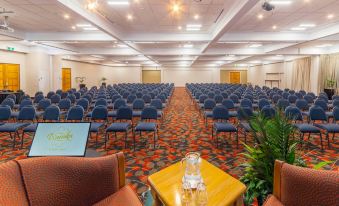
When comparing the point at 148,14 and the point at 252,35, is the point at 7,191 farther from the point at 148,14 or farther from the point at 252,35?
the point at 252,35

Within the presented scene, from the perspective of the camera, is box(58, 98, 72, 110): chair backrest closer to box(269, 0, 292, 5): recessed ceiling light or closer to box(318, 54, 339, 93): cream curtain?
box(269, 0, 292, 5): recessed ceiling light

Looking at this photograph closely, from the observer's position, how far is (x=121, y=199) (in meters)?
1.99

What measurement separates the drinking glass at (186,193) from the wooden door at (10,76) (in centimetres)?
1556

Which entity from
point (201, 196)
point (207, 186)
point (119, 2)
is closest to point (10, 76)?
point (119, 2)

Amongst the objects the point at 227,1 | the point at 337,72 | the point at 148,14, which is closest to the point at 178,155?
the point at 227,1

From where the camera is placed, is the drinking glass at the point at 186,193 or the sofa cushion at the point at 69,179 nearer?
the sofa cushion at the point at 69,179

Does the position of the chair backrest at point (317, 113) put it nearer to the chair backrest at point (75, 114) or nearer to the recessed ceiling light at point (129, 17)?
the chair backrest at point (75, 114)

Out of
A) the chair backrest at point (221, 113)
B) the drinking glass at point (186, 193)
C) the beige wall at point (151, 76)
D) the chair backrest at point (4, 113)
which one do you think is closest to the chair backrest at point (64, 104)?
the chair backrest at point (4, 113)

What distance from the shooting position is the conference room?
1924mm

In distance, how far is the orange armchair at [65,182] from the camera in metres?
1.63

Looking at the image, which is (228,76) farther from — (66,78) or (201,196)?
(201,196)

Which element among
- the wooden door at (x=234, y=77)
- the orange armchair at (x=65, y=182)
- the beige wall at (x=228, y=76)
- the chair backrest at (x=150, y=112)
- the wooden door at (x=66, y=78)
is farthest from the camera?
the wooden door at (x=234, y=77)

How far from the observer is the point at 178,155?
5.16 metres

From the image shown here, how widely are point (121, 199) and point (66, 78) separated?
2144cm
